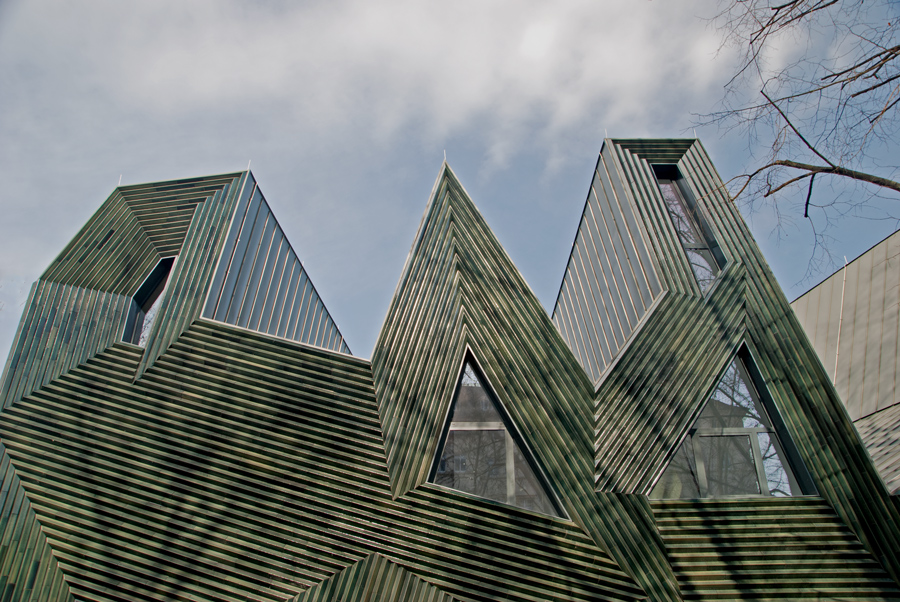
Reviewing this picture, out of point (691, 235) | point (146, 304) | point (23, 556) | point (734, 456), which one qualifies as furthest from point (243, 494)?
point (691, 235)

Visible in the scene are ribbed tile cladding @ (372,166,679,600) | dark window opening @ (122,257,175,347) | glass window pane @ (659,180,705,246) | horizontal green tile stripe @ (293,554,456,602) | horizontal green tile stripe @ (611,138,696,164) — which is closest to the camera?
horizontal green tile stripe @ (293,554,456,602)

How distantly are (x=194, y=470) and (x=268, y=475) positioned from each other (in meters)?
1.04

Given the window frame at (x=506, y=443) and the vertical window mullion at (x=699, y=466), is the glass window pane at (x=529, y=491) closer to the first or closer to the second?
the window frame at (x=506, y=443)

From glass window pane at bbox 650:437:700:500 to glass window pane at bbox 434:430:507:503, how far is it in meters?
2.15

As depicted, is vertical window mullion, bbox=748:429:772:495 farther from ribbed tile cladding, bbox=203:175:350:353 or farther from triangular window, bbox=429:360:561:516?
ribbed tile cladding, bbox=203:175:350:353

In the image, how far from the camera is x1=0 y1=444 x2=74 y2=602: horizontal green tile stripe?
24.4 ft

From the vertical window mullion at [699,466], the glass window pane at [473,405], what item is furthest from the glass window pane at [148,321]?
the vertical window mullion at [699,466]

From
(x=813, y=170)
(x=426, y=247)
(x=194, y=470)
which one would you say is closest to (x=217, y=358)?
(x=194, y=470)

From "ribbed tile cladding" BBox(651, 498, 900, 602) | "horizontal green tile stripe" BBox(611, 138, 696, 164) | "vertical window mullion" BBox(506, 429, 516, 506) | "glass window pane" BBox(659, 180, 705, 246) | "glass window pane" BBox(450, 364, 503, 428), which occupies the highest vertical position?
"horizontal green tile stripe" BBox(611, 138, 696, 164)

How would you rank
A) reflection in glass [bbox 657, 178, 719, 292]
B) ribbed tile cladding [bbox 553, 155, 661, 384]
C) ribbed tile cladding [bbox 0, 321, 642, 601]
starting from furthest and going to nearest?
ribbed tile cladding [bbox 553, 155, 661, 384]
reflection in glass [bbox 657, 178, 719, 292]
ribbed tile cladding [bbox 0, 321, 642, 601]

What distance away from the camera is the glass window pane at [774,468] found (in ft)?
27.2

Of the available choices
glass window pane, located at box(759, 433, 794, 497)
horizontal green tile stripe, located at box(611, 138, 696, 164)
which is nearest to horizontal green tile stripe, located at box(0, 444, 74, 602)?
glass window pane, located at box(759, 433, 794, 497)

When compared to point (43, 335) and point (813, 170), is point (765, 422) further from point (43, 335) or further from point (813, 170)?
point (43, 335)

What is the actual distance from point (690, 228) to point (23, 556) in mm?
11578
